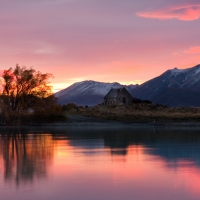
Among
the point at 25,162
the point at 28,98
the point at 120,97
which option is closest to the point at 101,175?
the point at 25,162

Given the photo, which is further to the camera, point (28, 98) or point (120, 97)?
point (120, 97)

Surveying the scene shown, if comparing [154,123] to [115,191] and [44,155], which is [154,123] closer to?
[44,155]

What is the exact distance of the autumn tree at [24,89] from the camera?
6781 centimetres

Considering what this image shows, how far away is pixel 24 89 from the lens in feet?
225

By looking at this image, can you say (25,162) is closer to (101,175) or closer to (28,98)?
(101,175)

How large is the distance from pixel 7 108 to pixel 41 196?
55.2 meters

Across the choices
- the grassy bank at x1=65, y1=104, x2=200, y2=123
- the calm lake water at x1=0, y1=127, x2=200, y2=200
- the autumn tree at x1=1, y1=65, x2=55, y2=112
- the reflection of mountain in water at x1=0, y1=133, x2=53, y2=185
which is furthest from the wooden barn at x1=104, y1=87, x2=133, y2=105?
the calm lake water at x1=0, y1=127, x2=200, y2=200

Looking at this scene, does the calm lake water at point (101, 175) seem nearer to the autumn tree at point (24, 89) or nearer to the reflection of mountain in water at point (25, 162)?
the reflection of mountain in water at point (25, 162)

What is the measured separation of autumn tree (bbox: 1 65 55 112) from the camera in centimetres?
6781

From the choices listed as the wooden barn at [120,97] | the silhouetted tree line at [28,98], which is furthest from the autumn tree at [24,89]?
the wooden barn at [120,97]

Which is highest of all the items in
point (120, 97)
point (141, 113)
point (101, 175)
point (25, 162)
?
point (120, 97)

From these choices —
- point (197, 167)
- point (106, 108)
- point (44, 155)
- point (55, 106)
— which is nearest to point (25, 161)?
point (44, 155)

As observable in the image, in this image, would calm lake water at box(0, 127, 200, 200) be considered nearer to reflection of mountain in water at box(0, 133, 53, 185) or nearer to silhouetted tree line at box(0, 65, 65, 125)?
reflection of mountain in water at box(0, 133, 53, 185)

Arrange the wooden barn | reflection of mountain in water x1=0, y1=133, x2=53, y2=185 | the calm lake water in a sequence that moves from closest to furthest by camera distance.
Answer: the calm lake water, reflection of mountain in water x1=0, y1=133, x2=53, y2=185, the wooden barn
